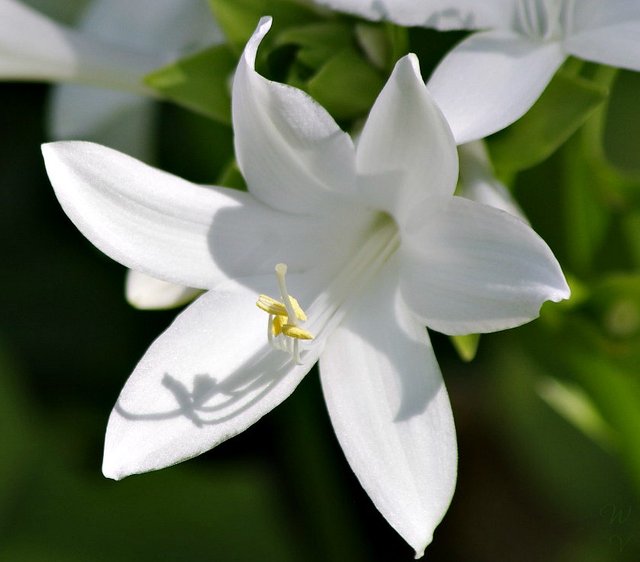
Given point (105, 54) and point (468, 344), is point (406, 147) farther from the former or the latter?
point (105, 54)

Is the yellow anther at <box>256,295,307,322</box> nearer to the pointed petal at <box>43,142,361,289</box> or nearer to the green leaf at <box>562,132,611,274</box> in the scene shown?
the pointed petal at <box>43,142,361,289</box>

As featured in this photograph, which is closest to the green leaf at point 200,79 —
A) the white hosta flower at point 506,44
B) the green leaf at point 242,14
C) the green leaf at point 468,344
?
the green leaf at point 242,14

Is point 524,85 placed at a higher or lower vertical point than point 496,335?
higher

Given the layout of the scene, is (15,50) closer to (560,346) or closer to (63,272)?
(63,272)

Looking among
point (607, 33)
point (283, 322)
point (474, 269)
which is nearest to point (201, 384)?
point (283, 322)

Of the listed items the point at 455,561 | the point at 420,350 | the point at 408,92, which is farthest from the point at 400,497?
the point at 455,561

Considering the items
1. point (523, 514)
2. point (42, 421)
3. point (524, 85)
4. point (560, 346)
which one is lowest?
point (523, 514)

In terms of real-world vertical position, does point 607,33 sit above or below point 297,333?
above
